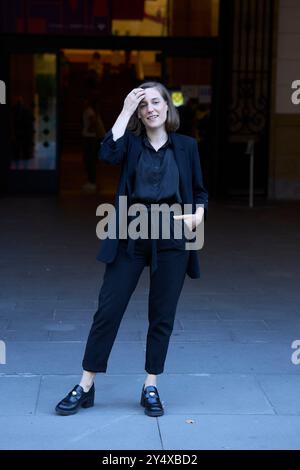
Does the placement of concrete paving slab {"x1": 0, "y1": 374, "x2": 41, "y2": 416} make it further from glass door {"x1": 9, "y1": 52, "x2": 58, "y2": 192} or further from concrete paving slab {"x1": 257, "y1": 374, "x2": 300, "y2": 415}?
glass door {"x1": 9, "y1": 52, "x2": 58, "y2": 192}

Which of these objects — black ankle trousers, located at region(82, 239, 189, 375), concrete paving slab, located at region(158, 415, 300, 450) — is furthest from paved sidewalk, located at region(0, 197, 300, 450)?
black ankle trousers, located at region(82, 239, 189, 375)

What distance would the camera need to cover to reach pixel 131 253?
4.79 meters

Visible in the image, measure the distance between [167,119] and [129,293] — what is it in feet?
3.29

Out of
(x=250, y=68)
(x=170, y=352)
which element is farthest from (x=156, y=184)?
(x=250, y=68)

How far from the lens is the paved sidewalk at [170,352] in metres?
4.59

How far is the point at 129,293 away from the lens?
4.87 m

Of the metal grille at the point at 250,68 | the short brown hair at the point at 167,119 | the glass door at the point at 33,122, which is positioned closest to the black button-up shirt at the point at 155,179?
the short brown hair at the point at 167,119

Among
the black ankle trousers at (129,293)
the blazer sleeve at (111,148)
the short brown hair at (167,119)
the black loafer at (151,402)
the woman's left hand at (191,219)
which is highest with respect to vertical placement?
the short brown hair at (167,119)

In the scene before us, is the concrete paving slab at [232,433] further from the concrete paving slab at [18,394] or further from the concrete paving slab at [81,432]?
the concrete paving slab at [18,394]

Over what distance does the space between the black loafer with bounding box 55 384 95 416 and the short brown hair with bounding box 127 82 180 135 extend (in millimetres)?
1496

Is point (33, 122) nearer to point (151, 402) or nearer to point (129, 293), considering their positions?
point (129, 293)

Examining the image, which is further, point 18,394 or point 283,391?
point 283,391

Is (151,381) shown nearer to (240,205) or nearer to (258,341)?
(258,341)

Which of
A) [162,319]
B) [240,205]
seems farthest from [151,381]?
[240,205]
